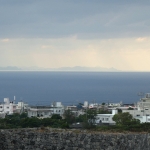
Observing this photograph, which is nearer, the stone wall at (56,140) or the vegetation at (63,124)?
the stone wall at (56,140)

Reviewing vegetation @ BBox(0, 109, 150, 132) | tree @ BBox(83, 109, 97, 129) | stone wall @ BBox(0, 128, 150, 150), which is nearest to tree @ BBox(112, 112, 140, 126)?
vegetation @ BBox(0, 109, 150, 132)

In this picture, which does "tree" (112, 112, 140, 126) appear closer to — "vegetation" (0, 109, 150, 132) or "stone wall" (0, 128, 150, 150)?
"vegetation" (0, 109, 150, 132)

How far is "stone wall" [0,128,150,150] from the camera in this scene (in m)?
10.7

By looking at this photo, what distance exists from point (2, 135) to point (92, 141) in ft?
5.43

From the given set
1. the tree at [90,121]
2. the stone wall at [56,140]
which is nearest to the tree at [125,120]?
the tree at [90,121]

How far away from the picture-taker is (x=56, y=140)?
10867 millimetres

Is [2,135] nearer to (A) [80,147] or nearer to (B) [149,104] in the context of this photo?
(A) [80,147]

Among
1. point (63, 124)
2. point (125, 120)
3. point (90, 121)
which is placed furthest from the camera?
point (90, 121)

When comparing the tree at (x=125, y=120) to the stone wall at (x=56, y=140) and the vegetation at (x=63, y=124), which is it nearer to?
the vegetation at (x=63, y=124)

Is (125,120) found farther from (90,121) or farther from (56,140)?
(56,140)

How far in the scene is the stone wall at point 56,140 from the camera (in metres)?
10.7

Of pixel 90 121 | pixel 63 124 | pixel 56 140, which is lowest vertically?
pixel 56 140

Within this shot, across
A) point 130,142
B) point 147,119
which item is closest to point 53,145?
point 130,142

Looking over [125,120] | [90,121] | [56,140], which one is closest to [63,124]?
[56,140]
